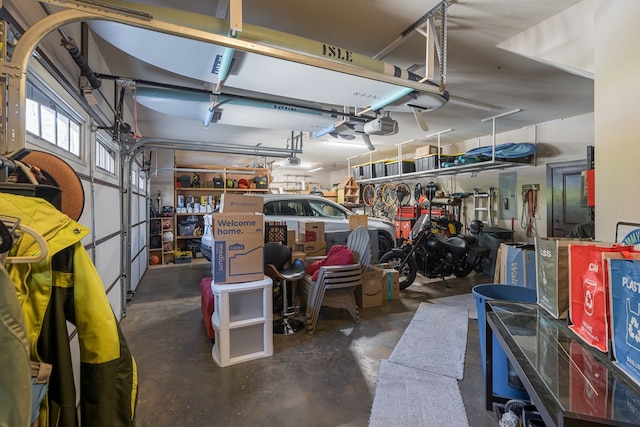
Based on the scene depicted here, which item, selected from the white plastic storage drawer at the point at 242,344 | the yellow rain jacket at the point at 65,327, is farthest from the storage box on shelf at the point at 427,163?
the yellow rain jacket at the point at 65,327

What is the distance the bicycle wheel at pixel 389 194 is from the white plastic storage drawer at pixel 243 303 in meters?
6.68

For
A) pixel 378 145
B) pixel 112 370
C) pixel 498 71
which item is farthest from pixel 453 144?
pixel 112 370

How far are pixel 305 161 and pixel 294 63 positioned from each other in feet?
24.3

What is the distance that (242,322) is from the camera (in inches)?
93.9

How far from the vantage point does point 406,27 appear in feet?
7.73

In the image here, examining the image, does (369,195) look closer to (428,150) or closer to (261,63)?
(428,150)

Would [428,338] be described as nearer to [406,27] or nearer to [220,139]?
[406,27]

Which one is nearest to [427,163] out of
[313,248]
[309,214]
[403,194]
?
[403,194]

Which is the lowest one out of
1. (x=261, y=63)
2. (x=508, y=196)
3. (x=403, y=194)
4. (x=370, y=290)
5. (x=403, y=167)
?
(x=370, y=290)

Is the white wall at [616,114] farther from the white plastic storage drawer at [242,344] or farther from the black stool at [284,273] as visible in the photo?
the white plastic storage drawer at [242,344]

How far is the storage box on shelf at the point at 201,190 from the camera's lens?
22.5 feet

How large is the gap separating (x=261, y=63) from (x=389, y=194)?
24.1 ft

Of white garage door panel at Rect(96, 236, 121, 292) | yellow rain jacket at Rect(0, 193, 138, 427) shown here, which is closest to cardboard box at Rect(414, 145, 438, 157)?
white garage door panel at Rect(96, 236, 121, 292)

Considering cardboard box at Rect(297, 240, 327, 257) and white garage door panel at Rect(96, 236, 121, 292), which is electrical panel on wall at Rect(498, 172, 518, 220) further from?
white garage door panel at Rect(96, 236, 121, 292)
